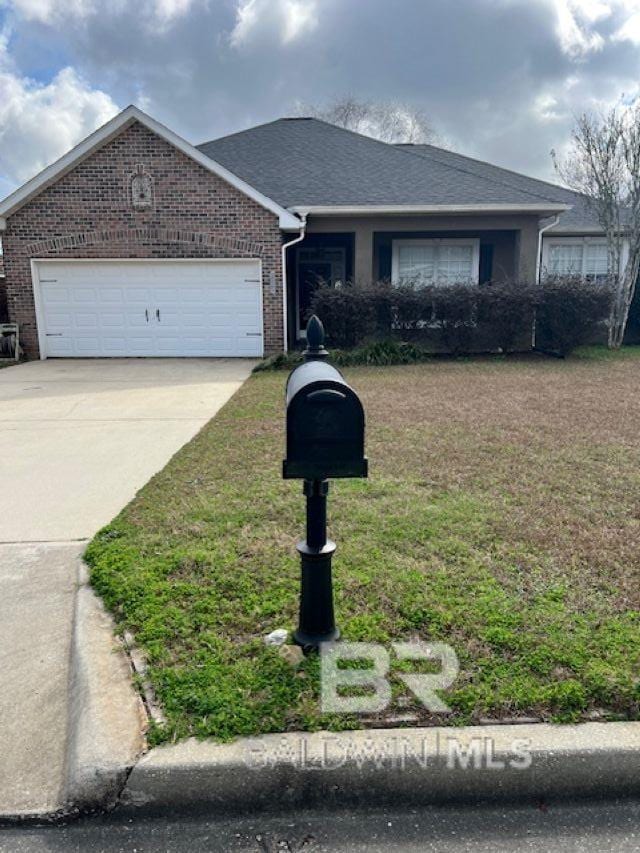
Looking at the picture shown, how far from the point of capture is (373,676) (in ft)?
8.24

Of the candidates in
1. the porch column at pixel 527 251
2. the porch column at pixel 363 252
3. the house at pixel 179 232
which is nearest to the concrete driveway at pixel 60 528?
the house at pixel 179 232

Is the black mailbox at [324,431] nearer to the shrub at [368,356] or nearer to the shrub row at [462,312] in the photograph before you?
the shrub at [368,356]

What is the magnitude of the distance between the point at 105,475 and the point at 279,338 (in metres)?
9.26

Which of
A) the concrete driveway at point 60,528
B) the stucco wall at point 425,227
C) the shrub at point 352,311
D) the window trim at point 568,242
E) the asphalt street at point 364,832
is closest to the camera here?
the asphalt street at point 364,832

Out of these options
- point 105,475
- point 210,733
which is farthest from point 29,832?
point 105,475

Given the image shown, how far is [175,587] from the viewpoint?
3.28 meters

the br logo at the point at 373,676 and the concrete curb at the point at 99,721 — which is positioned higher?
the br logo at the point at 373,676

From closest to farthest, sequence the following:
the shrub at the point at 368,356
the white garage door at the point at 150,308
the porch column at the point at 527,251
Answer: the shrub at the point at 368,356 < the white garage door at the point at 150,308 < the porch column at the point at 527,251

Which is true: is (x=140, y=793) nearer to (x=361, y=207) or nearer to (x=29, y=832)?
(x=29, y=832)

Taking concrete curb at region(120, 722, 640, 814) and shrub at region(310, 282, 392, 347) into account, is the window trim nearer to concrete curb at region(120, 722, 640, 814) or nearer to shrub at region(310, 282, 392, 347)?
shrub at region(310, 282, 392, 347)

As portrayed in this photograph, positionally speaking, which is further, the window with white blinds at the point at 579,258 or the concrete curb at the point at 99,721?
the window with white blinds at the point at 579,258

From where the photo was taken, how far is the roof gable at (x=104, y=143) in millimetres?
13336

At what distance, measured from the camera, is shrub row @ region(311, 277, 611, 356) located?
13719mm

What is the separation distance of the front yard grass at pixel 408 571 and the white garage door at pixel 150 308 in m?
8.14
